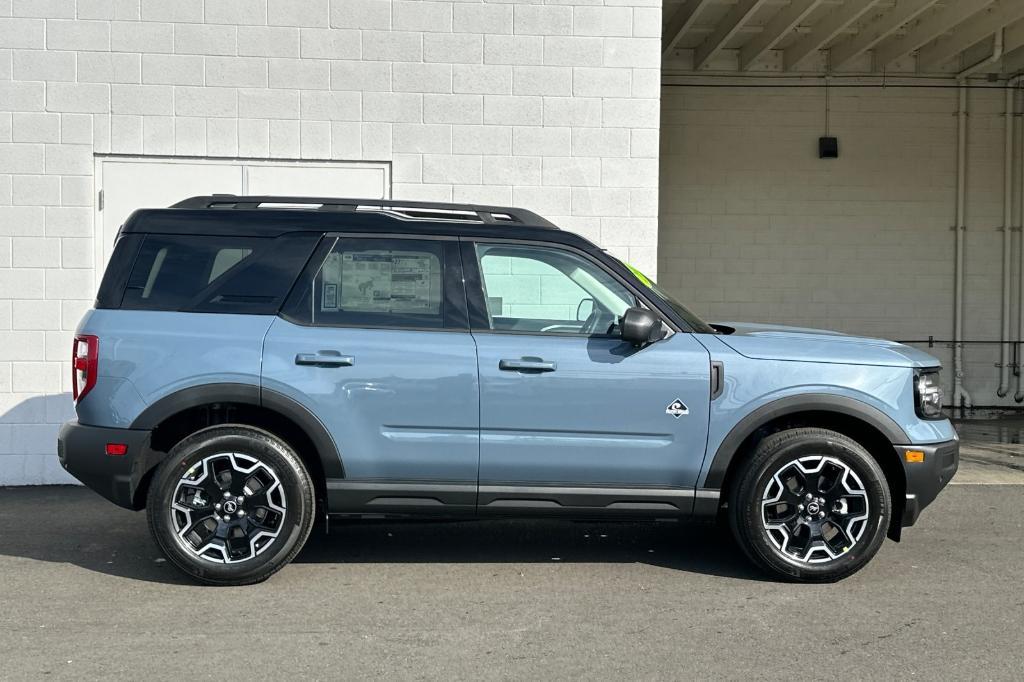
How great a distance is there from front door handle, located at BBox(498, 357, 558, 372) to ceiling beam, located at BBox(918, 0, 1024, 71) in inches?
336

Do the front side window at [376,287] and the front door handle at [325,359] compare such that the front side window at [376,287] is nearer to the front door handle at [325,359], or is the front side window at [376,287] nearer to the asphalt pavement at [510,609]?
the front door handle at [325,359]

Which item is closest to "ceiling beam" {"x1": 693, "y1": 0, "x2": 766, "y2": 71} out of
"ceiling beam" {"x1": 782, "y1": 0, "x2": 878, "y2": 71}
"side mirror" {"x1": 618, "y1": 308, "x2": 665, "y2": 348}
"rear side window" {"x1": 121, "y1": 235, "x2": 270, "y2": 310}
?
"ceiling beam" {"x1": 782, "y1": 0, "x2": 878, "y2": 71}

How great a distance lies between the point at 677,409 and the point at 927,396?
135 centimetres

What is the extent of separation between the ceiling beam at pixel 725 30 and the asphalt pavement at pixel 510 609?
6914 mm

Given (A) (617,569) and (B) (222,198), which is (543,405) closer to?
(A) (617,569)

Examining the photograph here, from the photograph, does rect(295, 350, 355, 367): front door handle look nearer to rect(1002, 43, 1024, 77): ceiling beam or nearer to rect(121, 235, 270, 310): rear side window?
rect(121, 235, 270, 310): rear side window

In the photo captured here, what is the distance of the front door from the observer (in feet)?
18.0

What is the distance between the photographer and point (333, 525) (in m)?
6.69

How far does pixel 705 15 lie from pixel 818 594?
29.6 feet

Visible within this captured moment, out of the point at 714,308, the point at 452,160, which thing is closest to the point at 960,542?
the point at 452,160

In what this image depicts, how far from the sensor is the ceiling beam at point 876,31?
38.2ft

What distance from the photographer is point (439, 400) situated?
18.0 ft

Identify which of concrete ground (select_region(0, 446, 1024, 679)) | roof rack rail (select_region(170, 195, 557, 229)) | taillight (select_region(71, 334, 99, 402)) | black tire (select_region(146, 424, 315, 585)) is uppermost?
roof rack rail (select_region(170, 195, 557, 229))

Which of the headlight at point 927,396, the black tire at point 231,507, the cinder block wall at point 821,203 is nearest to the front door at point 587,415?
the black tire at point 231,507
